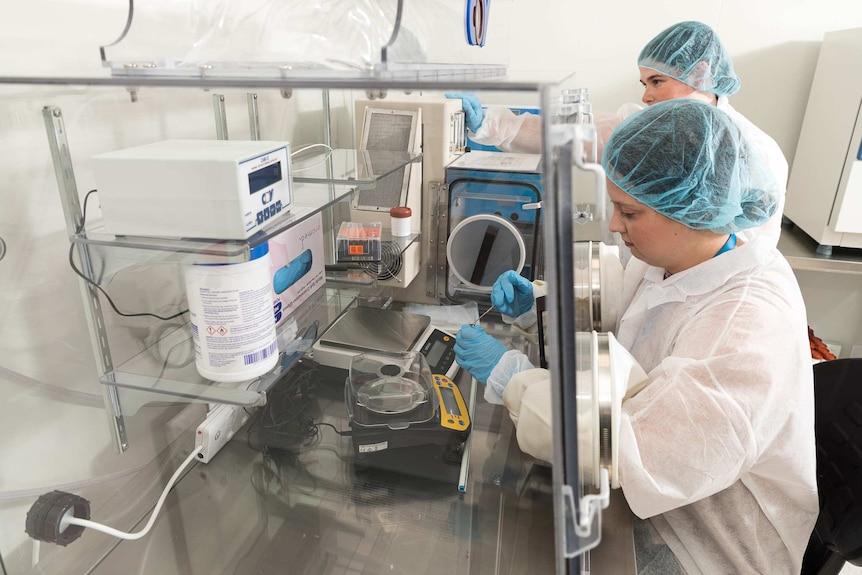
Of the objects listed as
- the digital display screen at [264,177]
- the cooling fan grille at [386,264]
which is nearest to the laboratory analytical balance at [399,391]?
the cooling fan grille at [386,264]

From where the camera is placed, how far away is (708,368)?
81 cm

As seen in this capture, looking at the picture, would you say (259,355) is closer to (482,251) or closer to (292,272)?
(292,272)

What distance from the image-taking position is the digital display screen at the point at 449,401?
1.11 meters

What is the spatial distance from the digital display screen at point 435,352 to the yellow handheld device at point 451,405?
5cm

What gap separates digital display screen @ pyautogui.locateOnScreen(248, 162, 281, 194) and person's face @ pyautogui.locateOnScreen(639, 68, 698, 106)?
1309 millimetres

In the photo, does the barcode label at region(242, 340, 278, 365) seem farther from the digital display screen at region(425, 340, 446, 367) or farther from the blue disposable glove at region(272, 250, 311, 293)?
the digital display screen at region(425, 340, 446, 367)

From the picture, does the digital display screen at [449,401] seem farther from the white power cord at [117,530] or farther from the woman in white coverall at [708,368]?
the white power cord at [117,530]

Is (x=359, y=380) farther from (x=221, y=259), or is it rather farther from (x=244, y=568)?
(x=221, y=259)

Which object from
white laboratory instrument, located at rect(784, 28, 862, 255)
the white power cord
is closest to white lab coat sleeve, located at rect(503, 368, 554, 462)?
the white power cord

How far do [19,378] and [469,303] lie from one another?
38.0 inches

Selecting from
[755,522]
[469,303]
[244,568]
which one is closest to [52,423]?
[244,568]

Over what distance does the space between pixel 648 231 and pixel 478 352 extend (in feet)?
1.34

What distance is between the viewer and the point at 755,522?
95cm

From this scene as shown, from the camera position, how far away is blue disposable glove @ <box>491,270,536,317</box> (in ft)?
4.34
